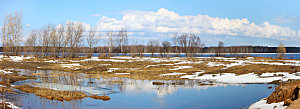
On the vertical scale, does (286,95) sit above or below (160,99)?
above

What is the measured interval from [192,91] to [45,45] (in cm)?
7203

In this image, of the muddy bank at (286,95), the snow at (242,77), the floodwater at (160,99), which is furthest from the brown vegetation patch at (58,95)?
the snow at (242,77)

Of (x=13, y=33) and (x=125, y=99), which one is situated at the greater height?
(x=13, y=33)

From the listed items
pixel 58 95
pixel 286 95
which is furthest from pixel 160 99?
pixel 286 95

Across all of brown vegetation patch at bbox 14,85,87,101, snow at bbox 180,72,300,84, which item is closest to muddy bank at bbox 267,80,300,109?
brown vegetation patch at bbox 14,85,87,101

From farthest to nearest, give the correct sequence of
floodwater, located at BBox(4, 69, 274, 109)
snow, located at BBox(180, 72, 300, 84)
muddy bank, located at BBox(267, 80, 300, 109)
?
snow, located at BBox(180, 72, 300, 84), floodwater, located at BBox(4, 69, 274, 109), muddy bank, located at BBox(267, 80, 300, 109)

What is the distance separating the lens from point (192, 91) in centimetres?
1984

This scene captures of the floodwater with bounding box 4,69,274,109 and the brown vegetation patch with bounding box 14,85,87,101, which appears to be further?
the brown vegetation patch with bounding box 14,85,87,101

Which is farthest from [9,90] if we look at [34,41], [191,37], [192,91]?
[191,37]

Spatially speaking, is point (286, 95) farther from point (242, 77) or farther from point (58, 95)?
point (242, 77)

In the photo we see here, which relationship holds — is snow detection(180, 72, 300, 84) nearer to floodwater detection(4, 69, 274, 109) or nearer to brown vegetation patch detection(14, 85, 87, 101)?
floodwater detection(4, 69, 274, 109)

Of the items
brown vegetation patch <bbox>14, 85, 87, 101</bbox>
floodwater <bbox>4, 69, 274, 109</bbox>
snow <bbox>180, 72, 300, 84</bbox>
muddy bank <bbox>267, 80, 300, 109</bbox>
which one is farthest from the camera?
snow <bbox>180, 72, 300, 84</bbox>

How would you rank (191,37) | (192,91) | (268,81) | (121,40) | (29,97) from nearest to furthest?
1. (29,97)
2. (192,91)
3. (268,81)
4. (121,40)
5. (191,37)

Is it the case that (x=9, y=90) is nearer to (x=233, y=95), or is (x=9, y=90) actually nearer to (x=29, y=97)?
(x=29, y=97)
